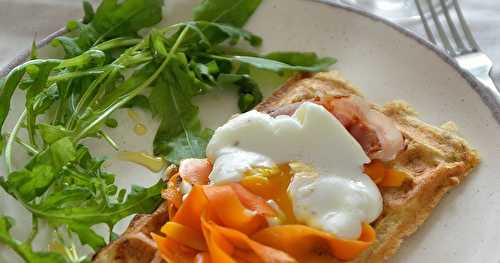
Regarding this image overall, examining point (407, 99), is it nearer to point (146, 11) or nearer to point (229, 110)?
point (229, 110)

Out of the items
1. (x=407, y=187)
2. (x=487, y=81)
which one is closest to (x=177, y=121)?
(x=407, y=187)

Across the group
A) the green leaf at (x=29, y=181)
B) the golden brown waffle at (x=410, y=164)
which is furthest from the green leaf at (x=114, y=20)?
the green leaf at (x=29, y=181)

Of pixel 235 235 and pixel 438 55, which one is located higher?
pixel 438 55

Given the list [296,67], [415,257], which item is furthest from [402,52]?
[415,257]

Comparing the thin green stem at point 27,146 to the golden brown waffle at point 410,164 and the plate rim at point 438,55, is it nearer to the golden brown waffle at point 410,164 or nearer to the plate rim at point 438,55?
the plate rim at point 438,55

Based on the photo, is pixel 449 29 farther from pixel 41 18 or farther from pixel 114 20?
pixel 41 18

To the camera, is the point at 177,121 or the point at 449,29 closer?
the point at 177,121

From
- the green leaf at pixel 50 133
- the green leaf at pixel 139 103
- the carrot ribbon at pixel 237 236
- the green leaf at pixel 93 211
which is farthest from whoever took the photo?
the green leaf at pixel 139 103
